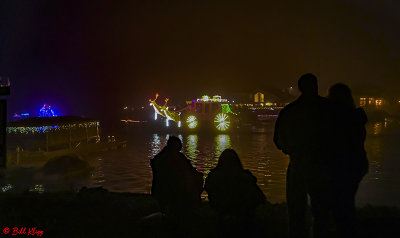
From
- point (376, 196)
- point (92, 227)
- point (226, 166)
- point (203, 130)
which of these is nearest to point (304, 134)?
point (226, 166)

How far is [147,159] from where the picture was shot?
23359mm

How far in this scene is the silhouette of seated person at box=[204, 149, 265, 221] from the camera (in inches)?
232

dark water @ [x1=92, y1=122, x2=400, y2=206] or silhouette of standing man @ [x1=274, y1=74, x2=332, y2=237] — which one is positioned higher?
silhouette of standing man @ [x1=274, y1=74, x2=332, y2=237]

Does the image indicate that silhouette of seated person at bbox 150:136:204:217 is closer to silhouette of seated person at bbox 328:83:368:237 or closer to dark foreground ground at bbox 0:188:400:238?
dark foreground ground at bbox 0:188:400:238

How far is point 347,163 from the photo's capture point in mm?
4809

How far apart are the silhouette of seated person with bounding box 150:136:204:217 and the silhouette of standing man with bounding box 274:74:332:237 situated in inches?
72.5

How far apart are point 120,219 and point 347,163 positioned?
4123mm

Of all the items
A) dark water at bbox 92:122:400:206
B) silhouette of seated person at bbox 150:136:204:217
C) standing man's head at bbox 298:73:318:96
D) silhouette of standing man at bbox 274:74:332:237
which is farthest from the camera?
dark water at bbox 92:122:400:206

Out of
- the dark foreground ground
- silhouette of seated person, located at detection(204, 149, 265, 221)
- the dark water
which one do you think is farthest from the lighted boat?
silhouette of seated person, located at detection(204, 149, 265, 221)

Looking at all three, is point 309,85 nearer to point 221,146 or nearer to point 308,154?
point 308,154

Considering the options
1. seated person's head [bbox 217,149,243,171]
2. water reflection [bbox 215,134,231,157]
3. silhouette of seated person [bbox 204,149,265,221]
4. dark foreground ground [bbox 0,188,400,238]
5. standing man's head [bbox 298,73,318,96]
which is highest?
standing man's head [bbox 298,73,318,96]

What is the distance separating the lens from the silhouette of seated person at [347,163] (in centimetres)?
479

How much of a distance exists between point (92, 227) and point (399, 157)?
2097cm

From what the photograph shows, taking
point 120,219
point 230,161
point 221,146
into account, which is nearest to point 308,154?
point 230,161
